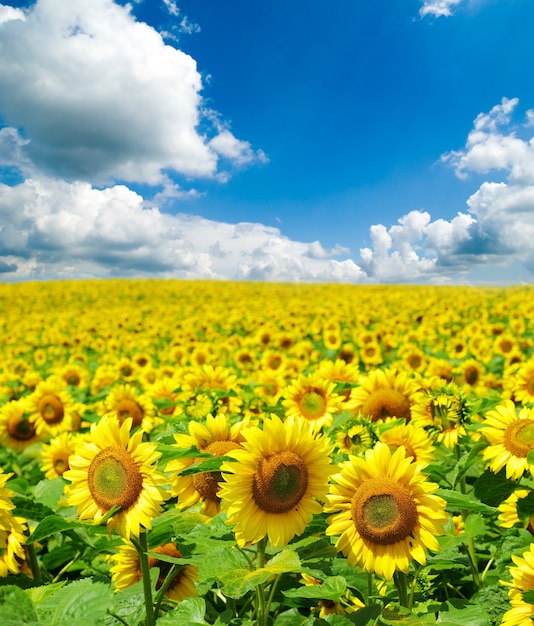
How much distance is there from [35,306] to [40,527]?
31.2 m

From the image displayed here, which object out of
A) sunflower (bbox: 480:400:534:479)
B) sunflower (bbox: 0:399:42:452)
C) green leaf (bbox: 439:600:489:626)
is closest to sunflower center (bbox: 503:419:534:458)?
sunflower (bbox: 480:400:534:479)

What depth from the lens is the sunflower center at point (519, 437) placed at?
2.64 m

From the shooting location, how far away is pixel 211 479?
2.31 metres

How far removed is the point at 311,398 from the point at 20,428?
356 cm

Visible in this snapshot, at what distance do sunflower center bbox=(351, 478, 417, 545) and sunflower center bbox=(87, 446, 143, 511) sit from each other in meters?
0.81

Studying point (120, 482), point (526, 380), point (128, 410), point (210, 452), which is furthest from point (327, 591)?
point (526, 380)

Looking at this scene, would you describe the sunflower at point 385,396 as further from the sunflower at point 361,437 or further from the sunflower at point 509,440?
the sunflower at point 361,437

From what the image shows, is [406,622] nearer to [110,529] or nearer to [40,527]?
[110,529]

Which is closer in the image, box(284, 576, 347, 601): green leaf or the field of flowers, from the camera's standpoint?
box(284, 576, 347, 601): green leaf

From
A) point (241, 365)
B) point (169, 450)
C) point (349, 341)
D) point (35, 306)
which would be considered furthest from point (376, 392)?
point (35, 306)

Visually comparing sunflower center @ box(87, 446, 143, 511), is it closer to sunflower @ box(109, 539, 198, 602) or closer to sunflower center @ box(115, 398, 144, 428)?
sunflower @ box(109, 539, 198, 602)

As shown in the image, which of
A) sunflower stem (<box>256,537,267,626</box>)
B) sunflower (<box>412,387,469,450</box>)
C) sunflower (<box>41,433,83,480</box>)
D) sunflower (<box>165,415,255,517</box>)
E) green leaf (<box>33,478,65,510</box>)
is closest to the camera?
sunflower stem (<box>256,537,267,626</box>)

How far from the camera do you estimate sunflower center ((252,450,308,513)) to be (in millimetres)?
1878

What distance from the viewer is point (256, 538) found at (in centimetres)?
186
